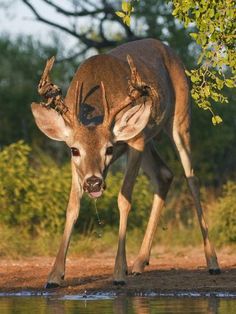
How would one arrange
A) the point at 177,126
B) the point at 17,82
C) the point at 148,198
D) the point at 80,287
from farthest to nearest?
the point at 17,82 < the point at 148,198 < the point at 177,126 < the point at 80,287

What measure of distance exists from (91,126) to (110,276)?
6.09 ft

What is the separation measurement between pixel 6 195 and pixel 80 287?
18.1ft

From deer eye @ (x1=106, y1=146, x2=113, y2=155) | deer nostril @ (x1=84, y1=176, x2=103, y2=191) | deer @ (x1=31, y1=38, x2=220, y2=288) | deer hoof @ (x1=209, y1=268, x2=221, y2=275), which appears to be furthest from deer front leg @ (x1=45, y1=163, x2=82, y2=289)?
deer hoof @ (x1=209, y1=268, x2=221, y2=275)

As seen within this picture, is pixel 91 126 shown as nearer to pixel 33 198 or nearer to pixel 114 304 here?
pixel 114 304

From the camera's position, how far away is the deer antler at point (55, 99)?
12203mm

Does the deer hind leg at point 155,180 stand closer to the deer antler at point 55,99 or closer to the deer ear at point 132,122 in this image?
the deer ear at point 132,122

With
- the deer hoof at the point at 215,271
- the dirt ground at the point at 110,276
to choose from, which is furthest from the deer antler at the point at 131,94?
the deer hoof at the point at 215,271

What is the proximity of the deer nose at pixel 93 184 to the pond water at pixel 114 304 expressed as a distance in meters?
1.04

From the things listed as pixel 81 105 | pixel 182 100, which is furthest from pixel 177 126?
pixel 81 105

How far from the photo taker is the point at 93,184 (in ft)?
38.0

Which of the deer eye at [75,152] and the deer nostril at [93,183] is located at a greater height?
the deer eye at [75,152]

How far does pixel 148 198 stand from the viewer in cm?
1916

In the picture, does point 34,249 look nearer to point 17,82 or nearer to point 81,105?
point 81,105

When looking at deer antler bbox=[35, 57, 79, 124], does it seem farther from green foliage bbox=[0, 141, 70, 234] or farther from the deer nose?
green foliage bbox=[0, 141, 70, 234]
